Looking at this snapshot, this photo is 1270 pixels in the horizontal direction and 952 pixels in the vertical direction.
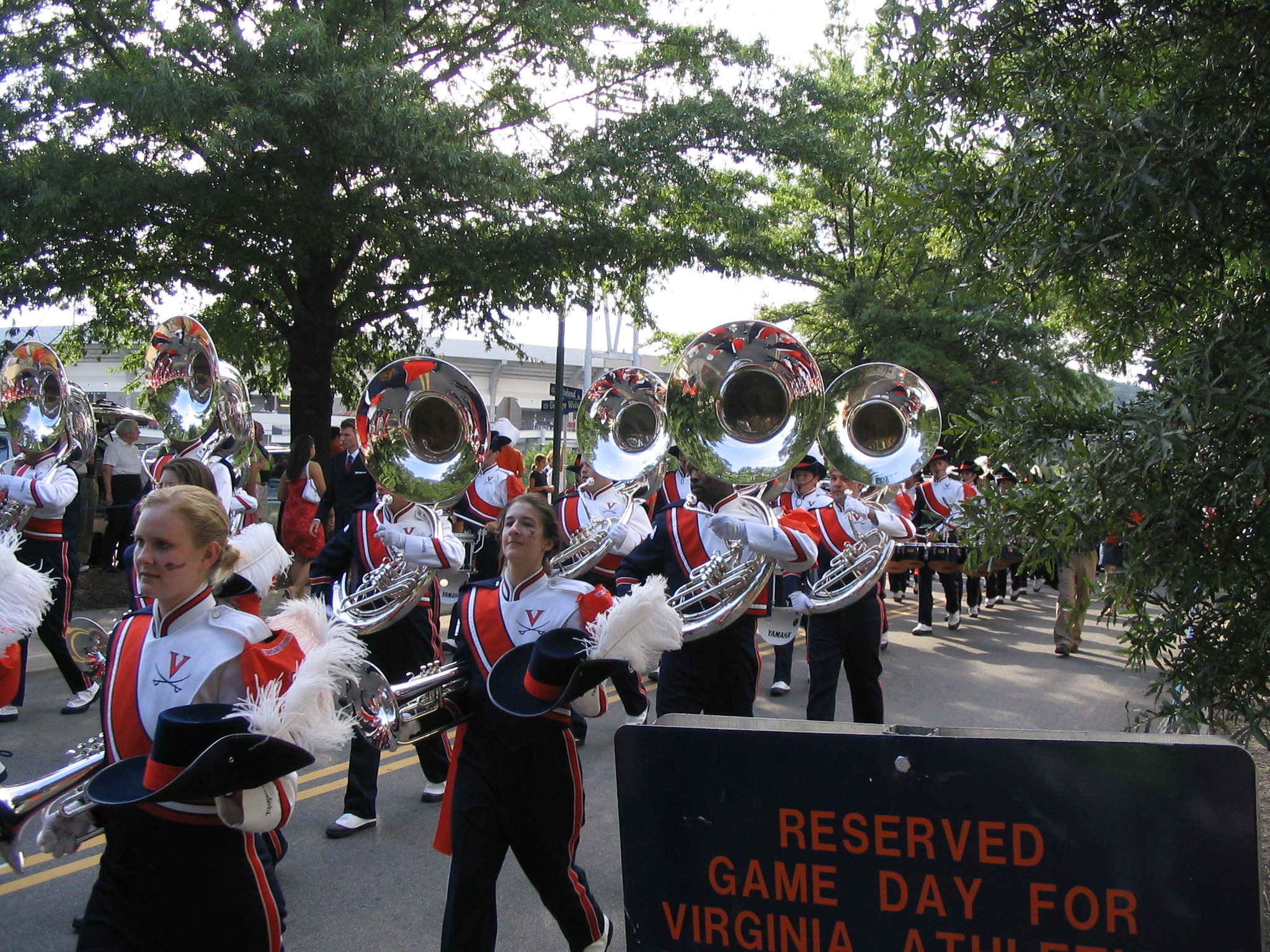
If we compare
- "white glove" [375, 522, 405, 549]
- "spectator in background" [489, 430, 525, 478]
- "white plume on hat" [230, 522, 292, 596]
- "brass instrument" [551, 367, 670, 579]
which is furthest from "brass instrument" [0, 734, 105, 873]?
"spectator in background" [489, 430, 525, 478]

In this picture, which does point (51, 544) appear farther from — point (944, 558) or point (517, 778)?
point (944, 558)

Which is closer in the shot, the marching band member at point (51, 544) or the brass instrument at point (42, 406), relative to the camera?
the marching band member at point (51, 544)

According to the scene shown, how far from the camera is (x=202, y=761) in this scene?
2.17 m

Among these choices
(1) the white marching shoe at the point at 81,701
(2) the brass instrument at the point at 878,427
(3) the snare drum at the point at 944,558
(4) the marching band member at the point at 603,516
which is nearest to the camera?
(2) the brass instrument at the point at 878,427

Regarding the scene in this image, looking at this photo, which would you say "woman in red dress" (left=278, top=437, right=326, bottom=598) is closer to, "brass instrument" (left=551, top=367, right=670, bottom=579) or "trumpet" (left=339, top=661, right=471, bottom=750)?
"brass instrument" (left=551, top=367, right=670, bottom=579)

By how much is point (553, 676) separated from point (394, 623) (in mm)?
2313

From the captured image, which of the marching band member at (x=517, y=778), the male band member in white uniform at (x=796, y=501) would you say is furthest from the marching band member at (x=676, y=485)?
the marching band member at (x=517, y=778)

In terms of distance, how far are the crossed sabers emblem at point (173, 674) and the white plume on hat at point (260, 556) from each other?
921mm

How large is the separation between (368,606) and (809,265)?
12328 mm

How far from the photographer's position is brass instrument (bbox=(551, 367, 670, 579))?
889 centimetres

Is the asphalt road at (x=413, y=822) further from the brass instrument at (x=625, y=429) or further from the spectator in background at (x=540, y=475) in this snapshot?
the spectator in background at (x=540, y=475)

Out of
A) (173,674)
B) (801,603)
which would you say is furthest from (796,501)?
(173,674)

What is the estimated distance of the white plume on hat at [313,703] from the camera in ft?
7.43

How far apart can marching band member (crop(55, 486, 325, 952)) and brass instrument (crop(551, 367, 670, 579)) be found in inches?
239
